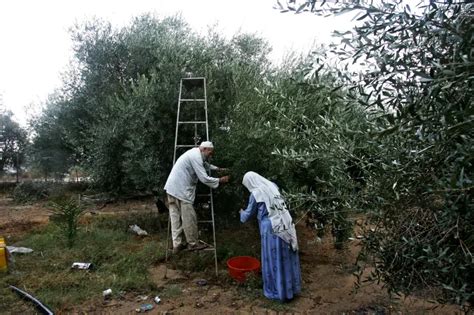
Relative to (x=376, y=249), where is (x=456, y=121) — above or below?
above

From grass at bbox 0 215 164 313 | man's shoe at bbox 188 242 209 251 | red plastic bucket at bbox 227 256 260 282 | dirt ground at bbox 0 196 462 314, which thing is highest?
man's shoe at bbox 188 242 209 251

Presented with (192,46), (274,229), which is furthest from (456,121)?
(192,46)

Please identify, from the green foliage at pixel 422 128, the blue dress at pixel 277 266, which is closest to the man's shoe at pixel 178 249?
the blue dress at pixel 277 266

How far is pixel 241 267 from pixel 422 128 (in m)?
4.24

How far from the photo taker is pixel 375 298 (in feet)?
14.6

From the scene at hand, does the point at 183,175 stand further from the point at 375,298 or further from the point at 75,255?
the point at 375,298

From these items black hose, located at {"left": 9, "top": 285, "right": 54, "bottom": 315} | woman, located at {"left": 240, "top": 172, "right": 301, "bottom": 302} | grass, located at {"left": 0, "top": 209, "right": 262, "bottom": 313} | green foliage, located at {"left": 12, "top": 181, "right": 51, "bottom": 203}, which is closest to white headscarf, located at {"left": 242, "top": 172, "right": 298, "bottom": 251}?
woman, located at {"left": 240, "top": 172, "right": 301, "bottom": 302}

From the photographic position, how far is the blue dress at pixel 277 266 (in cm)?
434

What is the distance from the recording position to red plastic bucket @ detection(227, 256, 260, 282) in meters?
4.81

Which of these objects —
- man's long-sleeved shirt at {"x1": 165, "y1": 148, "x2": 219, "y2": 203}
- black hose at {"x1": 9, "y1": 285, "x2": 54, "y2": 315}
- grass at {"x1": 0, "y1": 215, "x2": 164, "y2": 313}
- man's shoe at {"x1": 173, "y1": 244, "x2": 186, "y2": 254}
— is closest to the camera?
black hose at {"x1": 9, "y1": 285, "x2": 54, "y2": 315}

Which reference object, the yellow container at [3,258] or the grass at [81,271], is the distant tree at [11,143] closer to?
the grass at [81,271]

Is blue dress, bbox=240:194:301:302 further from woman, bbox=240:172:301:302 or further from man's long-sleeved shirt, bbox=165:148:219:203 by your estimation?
man's long-sleeved shirt, bbox=165:148:219:203

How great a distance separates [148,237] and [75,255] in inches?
64.8

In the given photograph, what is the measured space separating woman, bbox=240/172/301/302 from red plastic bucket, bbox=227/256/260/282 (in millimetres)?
431
